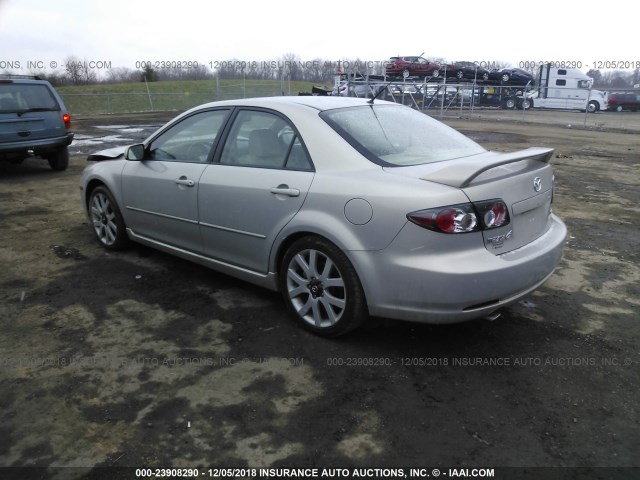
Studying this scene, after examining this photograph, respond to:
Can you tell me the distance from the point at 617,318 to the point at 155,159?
3875 mm

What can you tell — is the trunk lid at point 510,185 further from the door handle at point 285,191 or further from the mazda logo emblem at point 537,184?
the door handle at point 285,191

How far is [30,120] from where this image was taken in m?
9.07

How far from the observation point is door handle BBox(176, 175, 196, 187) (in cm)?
406

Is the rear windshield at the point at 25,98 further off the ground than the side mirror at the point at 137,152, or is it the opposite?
the rear windshield at the point at 25,98

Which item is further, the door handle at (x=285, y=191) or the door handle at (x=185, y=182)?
the door handle at (x=185, y=182)

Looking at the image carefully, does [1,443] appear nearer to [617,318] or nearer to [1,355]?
[1,355]

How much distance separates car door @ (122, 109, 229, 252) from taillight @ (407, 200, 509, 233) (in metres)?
1.93

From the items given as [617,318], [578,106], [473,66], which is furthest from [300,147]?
[578,106]

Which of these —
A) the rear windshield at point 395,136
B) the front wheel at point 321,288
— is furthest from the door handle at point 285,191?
the rear windshield at point 395,136

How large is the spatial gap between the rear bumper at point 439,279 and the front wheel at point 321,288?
11 cm

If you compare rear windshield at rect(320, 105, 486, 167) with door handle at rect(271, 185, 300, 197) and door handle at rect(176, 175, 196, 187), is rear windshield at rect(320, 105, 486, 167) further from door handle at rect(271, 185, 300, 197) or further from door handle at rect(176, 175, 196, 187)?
door handle at rect(176, 175, 196, 187)

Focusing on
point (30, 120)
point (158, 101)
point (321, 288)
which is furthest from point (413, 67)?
point (321, 288)

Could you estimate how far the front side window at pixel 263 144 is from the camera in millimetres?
3539

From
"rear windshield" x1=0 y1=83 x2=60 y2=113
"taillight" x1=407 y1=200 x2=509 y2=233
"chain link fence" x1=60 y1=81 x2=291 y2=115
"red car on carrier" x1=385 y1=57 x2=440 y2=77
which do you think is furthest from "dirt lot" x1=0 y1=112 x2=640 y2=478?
"chain link fence" x1=60 y1=81 x2=291 y2=115
